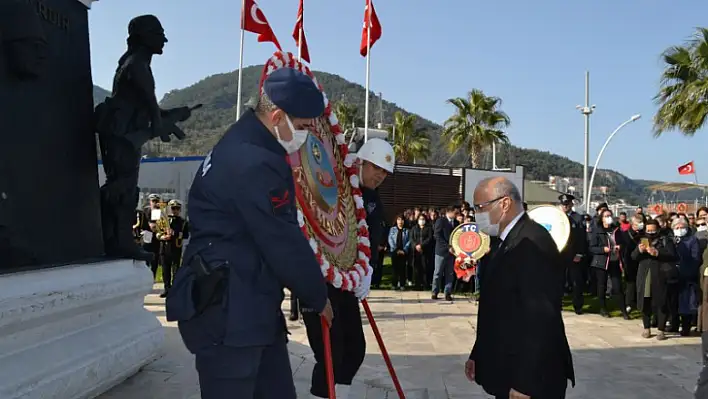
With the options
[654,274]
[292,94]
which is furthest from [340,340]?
[654,274]

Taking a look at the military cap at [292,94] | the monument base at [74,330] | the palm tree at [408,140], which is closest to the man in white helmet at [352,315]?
the monument base at [74,330]

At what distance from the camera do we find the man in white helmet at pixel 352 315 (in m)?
4.08

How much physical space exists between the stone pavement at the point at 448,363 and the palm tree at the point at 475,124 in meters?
28.0

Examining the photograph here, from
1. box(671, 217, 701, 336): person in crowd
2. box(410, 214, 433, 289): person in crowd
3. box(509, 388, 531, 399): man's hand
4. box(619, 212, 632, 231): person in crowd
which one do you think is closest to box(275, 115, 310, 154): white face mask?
box(509, 388, 531, 399): man's hand

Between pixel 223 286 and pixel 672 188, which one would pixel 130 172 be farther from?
pixel 672 188

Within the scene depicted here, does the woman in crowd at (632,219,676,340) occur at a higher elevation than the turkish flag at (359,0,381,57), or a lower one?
lower

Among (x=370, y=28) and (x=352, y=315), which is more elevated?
(x=370, y=28)

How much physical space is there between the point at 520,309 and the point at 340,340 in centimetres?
143

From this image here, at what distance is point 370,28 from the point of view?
2030 cm

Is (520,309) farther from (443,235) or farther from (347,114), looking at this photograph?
(347,114)

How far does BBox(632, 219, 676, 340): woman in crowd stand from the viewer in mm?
9141

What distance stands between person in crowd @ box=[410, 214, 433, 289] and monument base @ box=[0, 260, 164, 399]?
31.5 feet

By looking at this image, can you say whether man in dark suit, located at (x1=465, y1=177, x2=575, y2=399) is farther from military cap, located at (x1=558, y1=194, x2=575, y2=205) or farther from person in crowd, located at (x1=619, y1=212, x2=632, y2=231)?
person in crowd, located at (x1=619, y1=212, x2=632, y2=231)

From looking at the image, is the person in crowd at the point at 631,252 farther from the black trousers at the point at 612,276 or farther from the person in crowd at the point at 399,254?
the person in crowd at the point at 399,254
